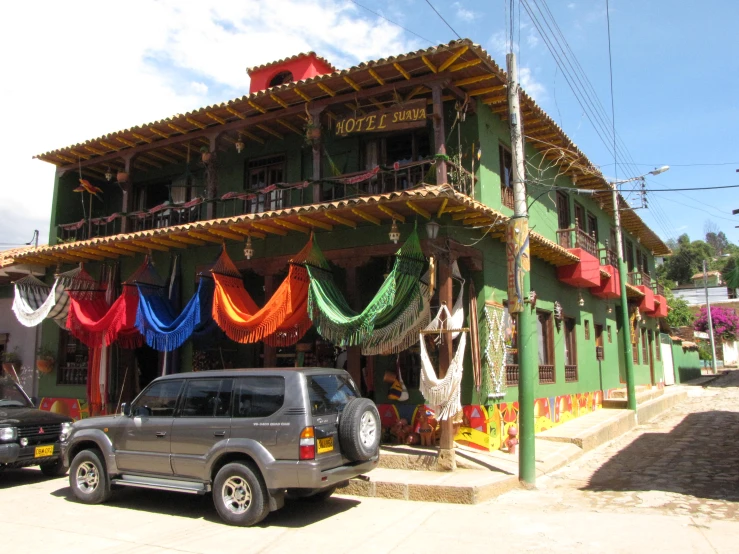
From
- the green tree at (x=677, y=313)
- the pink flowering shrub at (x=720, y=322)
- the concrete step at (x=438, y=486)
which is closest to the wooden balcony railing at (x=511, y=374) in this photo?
the concrete step at (x=438, y=486)

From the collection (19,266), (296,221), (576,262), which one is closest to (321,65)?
(296,221)

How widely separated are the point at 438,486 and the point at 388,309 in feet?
Answer: 9.04

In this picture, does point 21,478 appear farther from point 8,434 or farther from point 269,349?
point 269,349

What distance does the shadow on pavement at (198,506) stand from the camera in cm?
707

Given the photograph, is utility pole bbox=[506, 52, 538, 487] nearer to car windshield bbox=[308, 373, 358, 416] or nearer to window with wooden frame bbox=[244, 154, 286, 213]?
car windshield bbox=[308, 373, 358, 416]

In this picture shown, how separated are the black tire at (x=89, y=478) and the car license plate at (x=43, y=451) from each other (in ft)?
4.79

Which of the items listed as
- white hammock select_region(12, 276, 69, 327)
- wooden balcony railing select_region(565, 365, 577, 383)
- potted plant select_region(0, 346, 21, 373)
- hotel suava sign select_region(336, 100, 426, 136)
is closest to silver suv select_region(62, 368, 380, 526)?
hotel suava sign select_region(336, 100, 426, 136)

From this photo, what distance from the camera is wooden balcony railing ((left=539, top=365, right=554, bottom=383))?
43.1ft

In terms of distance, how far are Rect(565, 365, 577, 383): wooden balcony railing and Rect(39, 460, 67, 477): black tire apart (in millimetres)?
11289

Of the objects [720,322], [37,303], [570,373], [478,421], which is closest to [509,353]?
[478,421]

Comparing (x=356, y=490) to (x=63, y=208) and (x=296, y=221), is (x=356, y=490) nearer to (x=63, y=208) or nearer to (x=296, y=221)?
(x=296, y=221)

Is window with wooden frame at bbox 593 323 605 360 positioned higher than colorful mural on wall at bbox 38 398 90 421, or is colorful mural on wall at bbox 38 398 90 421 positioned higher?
window with wooden frame at bbox 593 323 605 360

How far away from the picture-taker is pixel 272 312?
10023 millimetres

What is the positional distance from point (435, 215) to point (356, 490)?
→ 461cm
